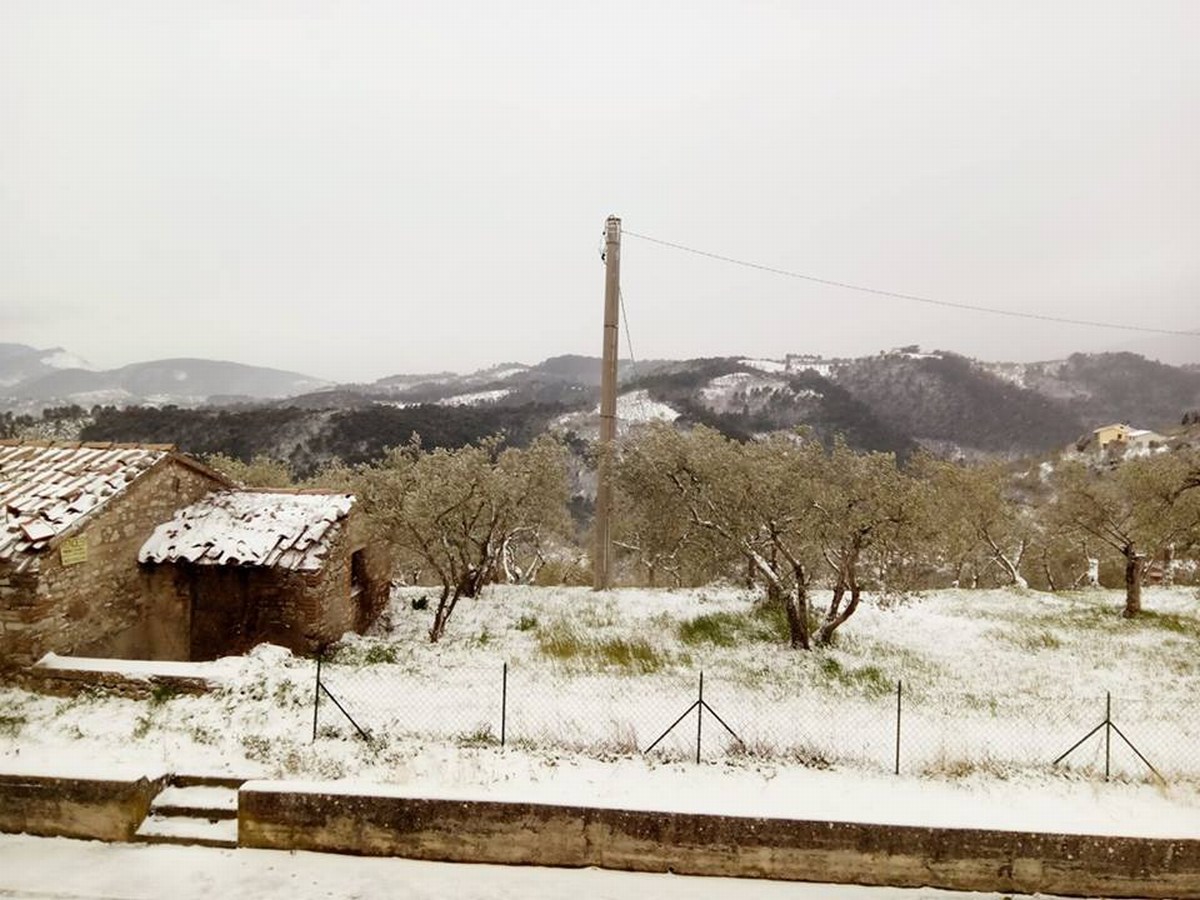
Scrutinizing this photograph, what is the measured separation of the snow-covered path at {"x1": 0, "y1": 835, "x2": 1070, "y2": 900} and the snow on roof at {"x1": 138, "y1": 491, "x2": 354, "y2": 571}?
6.55 meters

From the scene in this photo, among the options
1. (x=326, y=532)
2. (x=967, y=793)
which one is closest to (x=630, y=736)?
(x=967, y=793)

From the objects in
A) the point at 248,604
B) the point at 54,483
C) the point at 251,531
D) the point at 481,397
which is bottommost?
the point at 248,604

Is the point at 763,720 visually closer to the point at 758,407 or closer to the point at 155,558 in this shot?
the point at 155,558

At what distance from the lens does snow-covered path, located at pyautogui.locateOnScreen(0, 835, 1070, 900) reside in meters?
7.48

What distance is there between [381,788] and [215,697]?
15.1ft

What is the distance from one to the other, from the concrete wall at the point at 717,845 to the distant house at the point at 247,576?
6699 millimetres

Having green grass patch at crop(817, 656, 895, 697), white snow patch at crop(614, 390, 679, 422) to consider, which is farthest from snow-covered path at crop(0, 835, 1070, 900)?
white snow patch at crop(614, 390, 679, 422)

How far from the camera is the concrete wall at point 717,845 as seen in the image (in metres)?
7.79

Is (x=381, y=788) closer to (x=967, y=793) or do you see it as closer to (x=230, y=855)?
(x=230, y=855)

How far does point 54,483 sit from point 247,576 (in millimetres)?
3992

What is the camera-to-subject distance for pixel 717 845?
26.2 ft

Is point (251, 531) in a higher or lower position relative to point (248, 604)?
higher

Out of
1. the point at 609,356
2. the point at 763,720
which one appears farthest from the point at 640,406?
the point at 763,720

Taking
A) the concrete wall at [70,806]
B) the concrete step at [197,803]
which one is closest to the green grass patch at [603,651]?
the concrete step at [197,803]
